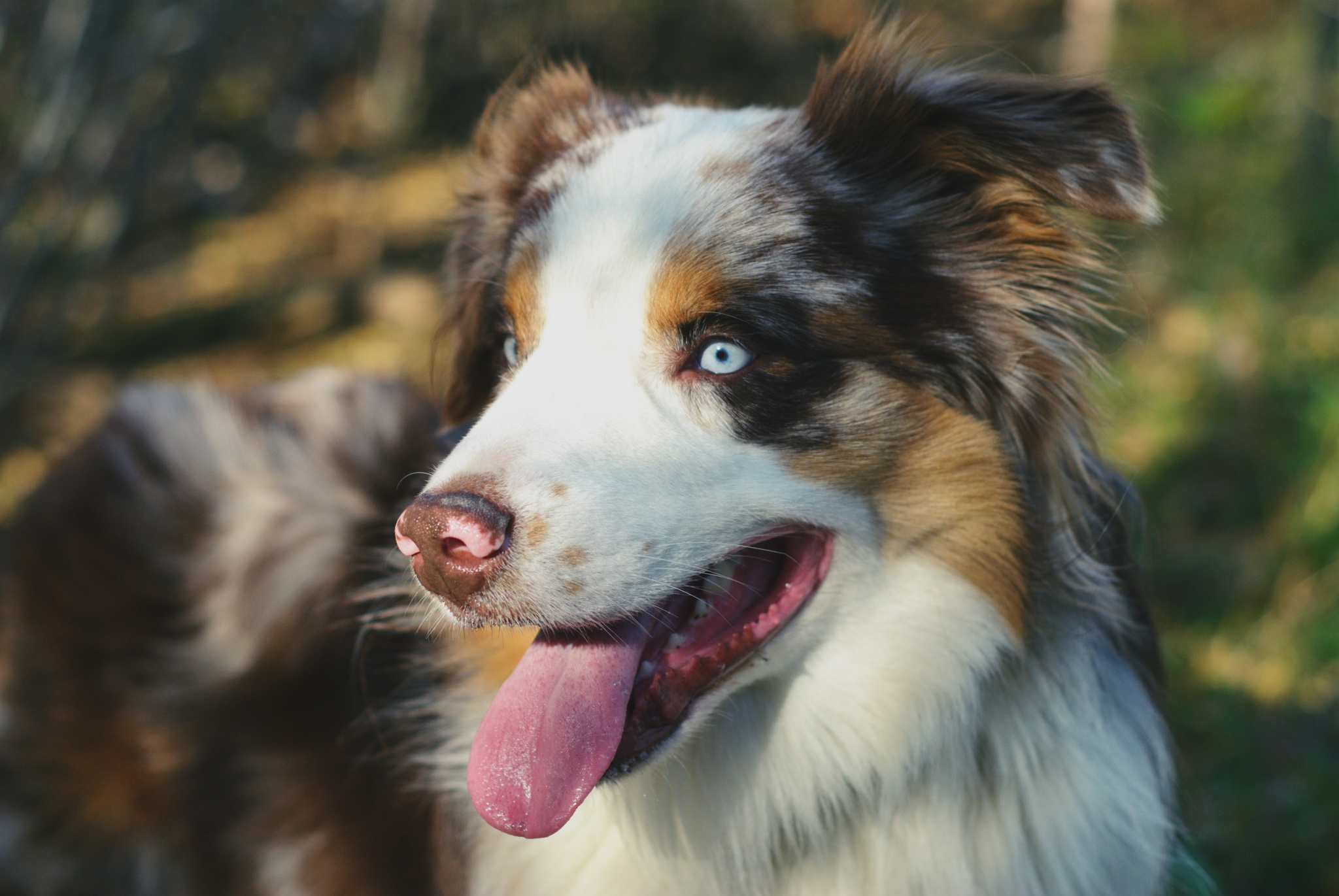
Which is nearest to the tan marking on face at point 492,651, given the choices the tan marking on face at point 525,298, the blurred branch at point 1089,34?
the tan marking on face at point 525,298

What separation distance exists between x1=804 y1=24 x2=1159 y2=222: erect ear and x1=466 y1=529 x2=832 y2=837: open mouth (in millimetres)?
833

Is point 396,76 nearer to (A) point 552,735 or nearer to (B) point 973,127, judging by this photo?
(B) point 973,127

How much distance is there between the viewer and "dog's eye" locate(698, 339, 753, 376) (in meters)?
2.16

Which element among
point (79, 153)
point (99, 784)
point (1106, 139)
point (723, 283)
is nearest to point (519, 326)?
point (723, 283)

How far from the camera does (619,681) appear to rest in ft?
6.99

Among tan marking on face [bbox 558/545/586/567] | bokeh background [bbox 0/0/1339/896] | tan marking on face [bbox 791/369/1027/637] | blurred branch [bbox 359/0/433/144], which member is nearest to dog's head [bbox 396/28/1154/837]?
tan marking on face [bbox 791/369/1027/637]

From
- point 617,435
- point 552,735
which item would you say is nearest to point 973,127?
point 617,435

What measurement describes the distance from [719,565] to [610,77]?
9260 millimetres

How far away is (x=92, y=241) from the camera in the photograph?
266 inches

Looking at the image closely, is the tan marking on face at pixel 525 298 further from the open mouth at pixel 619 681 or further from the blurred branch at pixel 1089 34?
the blurred branch at pixel 1089 34

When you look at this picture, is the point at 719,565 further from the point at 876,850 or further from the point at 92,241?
the point at 92,241

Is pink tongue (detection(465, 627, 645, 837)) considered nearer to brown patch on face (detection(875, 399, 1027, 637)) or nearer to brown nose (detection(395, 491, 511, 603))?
brown nose (detection(395, 491, 511, 603))

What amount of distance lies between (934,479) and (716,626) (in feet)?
1.77

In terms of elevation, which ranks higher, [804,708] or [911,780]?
[804,708]
